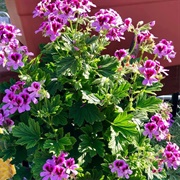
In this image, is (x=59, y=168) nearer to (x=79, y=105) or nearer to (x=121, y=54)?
(x=79, y=105)

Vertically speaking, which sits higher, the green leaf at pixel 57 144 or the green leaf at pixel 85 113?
the green leaf at pixel 85 113

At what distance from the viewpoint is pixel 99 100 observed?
56.3 inches

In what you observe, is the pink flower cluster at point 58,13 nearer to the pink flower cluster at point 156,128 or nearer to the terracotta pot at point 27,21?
the terracotta pot at point 27,21

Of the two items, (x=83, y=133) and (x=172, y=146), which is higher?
(x=83, y=133)

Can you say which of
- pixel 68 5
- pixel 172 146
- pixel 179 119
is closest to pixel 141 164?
pixel 172 146

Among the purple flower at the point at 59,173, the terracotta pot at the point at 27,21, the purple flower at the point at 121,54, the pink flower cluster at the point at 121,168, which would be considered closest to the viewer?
the purple flower at the point at 59,173

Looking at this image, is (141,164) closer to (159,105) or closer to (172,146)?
(172,146)

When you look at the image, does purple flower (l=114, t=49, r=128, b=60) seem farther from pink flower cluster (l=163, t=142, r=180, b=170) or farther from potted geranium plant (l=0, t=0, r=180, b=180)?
pink flower cluster (l=163, t=142, r=180, b=170)

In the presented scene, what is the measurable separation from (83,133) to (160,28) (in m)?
0.70

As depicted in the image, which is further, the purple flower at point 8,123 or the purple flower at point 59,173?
the purple flower at point 8,123

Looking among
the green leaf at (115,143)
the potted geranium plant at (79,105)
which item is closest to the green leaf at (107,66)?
the potted geranium plant at (79,105)

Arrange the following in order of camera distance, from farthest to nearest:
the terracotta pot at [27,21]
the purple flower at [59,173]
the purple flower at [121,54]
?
the terracotta pot at [27,21] < the purple flower at [121,54] < the purple flower at [59,173]

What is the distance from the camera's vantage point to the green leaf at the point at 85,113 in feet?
4.73

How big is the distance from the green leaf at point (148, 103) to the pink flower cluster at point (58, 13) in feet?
1.41
